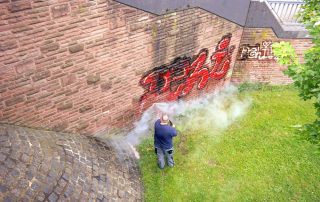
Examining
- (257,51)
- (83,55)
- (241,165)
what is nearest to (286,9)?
(257,51)

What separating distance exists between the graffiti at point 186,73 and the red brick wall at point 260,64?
642 millimetres

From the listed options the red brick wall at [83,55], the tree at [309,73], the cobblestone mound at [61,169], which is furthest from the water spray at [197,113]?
the tree at [309,73]

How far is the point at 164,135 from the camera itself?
26.8 feet

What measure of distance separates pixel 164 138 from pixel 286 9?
6745 mm

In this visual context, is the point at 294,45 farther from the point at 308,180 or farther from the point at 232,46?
the point at 308,180

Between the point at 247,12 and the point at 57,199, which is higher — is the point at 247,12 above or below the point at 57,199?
above

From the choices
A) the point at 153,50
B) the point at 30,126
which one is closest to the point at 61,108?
the point at 30,126

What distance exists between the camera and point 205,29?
9.75 m

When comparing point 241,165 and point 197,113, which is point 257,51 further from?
point 241,165

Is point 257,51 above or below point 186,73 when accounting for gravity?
above

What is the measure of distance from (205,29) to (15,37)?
563cm

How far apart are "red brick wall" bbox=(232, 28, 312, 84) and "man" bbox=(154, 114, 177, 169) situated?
4.89 m

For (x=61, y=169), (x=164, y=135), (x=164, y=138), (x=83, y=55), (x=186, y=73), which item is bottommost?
(x=164, y=138)

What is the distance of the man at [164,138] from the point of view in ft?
26.6
